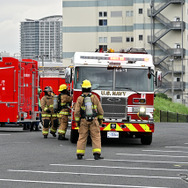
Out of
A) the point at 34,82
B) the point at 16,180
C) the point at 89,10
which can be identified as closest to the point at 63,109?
the point at 34,82

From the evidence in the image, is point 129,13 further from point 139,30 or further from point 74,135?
point 74,135

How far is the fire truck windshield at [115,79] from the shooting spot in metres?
17.5

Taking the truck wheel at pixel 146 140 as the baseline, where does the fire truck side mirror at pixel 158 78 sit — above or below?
above

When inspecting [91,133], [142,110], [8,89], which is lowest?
[91,133]

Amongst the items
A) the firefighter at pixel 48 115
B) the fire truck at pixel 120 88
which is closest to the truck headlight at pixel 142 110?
the fire truck at pixel 120 88

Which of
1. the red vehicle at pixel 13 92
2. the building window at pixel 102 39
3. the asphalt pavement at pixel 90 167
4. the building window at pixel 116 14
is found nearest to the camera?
the asphalt pavement at pixel 90 167

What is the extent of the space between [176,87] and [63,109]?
60.6 meters

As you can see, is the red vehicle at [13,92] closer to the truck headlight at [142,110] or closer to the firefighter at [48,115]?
the firefighter at [48,115]

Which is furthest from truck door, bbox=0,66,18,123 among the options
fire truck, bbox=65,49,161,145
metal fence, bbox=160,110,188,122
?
metal fence, bbox=160,110,188,122

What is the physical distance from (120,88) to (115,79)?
34cm

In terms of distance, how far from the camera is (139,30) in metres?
81.4

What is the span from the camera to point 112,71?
1775 centimetres

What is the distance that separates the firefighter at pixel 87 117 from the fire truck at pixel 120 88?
10.6 feet

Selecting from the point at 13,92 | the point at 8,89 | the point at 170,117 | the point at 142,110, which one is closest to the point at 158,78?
the point at 142,110
